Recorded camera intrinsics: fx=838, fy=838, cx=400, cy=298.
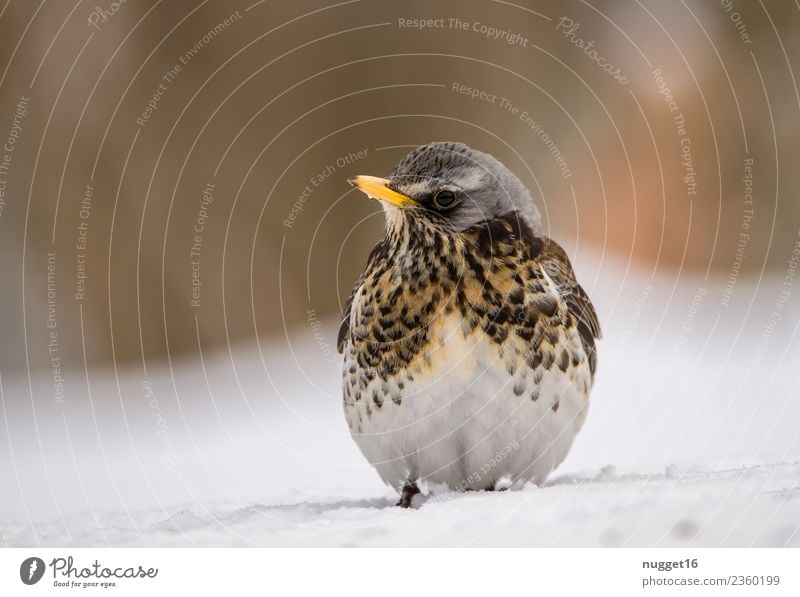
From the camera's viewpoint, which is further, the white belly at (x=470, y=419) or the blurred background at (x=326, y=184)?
the blurred background at (x=326, y=184)

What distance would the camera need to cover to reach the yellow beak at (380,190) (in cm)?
104

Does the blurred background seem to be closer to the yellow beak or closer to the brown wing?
the brown wing

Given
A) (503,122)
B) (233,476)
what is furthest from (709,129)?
(233,476)

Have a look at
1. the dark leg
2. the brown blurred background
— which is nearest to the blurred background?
the brown blurred background

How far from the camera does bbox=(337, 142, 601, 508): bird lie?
1025 mm

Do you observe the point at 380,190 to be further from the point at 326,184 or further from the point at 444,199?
the point at 326,184

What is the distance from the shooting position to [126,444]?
1.41m

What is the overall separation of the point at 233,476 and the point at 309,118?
621 millimetres

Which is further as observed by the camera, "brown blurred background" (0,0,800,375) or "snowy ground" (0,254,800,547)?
"brown blurred background" (0,0,800,375)
